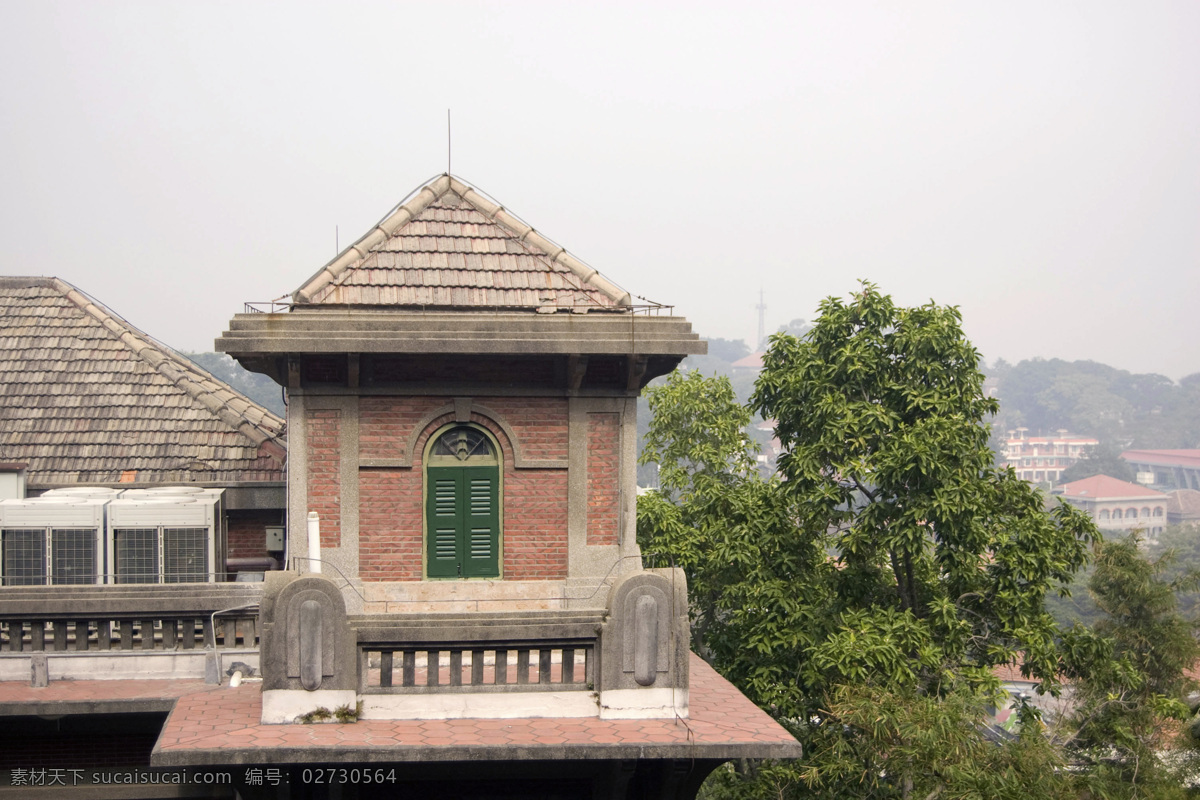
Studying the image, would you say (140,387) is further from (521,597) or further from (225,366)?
(225,366)

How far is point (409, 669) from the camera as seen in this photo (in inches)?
347

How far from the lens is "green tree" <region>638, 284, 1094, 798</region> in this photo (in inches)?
589

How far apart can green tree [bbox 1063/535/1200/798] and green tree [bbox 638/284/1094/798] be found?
174 cm

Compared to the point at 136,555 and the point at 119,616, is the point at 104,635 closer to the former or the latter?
the point at 119,616

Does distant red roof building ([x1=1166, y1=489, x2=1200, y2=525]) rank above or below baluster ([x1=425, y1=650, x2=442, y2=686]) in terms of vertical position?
below

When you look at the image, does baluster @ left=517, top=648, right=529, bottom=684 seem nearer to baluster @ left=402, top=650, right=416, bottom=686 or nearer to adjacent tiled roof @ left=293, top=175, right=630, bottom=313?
baluster @ left=402, top=650, right=416, bottom=686

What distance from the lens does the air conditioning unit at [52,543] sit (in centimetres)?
1332

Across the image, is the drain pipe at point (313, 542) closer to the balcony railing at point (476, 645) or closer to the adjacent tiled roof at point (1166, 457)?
the balcony railing at point (476, 645)

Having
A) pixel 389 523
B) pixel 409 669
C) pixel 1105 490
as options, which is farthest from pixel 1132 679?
pixel 1105 490

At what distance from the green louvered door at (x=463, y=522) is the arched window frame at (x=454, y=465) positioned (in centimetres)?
1

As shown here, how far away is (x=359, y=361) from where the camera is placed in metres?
11.0

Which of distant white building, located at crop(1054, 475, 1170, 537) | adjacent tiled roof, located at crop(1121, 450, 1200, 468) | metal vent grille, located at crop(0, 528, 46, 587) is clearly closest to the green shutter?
metal vent grille, located at crop(0, 528, 46, 587)

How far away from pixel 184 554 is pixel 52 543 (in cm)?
148

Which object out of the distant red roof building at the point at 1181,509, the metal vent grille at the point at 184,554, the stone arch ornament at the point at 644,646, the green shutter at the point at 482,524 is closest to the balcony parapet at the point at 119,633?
the green shutter at the point at 482,524
